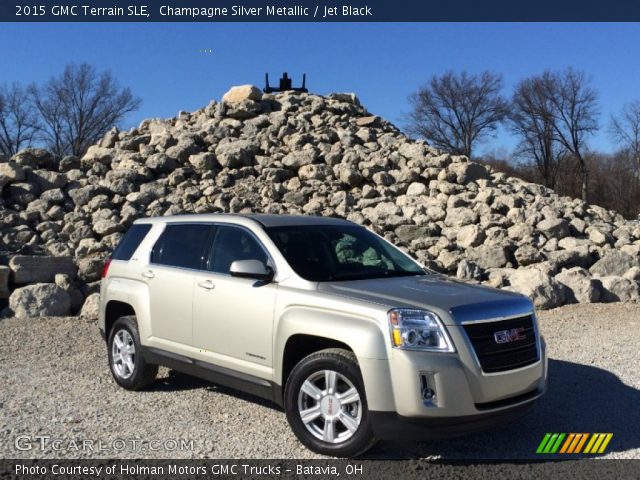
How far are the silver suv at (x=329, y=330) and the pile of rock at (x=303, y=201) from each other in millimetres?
5176

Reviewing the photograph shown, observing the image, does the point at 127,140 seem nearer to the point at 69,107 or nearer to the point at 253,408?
the point at 253,408

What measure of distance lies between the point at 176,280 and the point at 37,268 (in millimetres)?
6439

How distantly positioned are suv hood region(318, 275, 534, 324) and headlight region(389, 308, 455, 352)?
64 mm

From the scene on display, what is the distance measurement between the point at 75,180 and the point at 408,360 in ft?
48.5

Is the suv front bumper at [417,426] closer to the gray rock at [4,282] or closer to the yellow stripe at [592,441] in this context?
the yellow stripe at [592,441]

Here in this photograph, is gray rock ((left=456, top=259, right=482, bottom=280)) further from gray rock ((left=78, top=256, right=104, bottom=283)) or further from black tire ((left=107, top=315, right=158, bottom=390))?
black tire ((left=107, top=315, right=158, bottom=390))

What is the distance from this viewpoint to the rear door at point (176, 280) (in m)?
6.12

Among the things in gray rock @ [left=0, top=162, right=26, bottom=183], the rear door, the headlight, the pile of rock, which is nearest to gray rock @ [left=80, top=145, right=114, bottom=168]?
the pile of rock

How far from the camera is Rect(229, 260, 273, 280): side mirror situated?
211 inches

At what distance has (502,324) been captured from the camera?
4980 mm

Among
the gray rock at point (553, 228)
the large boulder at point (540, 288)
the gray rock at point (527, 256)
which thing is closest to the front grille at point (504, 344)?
the large boulder at point (540, 288)

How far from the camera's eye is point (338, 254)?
19.7 feet

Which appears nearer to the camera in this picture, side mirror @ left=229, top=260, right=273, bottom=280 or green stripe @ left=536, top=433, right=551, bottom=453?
green stripe @ left=536, top=433, right=551, bottom=453

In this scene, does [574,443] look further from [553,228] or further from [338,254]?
[553,228]
